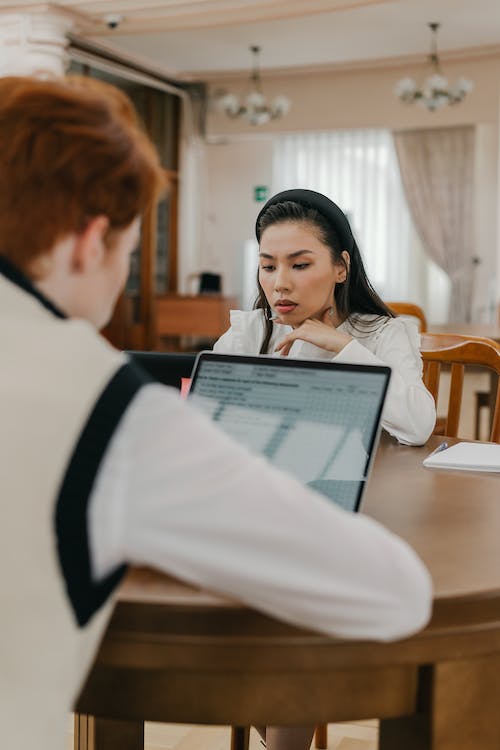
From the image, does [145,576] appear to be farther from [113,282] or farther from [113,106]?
[113,106]

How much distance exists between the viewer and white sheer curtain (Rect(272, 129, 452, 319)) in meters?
9.91

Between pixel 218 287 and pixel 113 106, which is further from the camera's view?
pixel 218 287

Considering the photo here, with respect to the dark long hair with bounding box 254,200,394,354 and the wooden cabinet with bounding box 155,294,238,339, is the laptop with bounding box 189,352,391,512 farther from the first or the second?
the wooden cabinet with bounding box 155,294,238,339

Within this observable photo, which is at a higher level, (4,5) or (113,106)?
(4,5)

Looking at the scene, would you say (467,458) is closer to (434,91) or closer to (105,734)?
(105,734)

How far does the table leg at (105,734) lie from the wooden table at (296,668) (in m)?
0.57

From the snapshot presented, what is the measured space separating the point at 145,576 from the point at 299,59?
9.10 meters

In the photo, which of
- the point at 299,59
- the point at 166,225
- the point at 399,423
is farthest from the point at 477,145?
the point at 399,423

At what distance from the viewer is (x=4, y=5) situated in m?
7.37

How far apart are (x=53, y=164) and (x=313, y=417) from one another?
0.49 metres

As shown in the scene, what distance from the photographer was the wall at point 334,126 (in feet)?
30.0

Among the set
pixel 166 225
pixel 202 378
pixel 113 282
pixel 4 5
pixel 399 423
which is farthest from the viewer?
pixel 166 225

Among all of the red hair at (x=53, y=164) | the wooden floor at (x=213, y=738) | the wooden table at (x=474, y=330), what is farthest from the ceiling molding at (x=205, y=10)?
the red hair at (x=53, y=164)

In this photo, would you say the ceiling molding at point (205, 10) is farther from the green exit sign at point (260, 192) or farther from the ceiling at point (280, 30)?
the green exit sign at point (260, 192)
